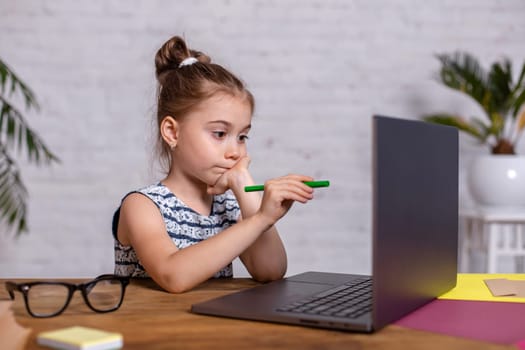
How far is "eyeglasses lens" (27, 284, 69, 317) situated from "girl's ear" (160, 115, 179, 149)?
1.94 ft

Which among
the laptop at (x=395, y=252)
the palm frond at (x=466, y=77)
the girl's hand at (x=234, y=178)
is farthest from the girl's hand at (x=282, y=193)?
the palm frond at (x=466, y=77)

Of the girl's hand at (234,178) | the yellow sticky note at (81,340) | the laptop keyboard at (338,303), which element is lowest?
the laptop keyboard at (338,303)

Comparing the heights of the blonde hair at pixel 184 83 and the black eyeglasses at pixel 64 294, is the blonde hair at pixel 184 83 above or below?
above

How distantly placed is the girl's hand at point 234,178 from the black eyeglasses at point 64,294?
17.9 inches

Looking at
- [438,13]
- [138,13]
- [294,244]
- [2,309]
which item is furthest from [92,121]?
[2,309]

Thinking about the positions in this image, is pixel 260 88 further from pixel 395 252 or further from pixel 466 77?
pixel 395 252

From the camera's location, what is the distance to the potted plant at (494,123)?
2.55m

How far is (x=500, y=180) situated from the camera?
2551mm

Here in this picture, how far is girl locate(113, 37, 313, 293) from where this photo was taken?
1.07m

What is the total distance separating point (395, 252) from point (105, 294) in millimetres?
374

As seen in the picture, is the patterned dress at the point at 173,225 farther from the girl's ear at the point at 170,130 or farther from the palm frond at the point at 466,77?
the palm frond at the point at 466,77

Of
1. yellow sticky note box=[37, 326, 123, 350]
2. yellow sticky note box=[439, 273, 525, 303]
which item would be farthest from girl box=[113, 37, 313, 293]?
yellow sticky note box=[37, 326, 123, 350]

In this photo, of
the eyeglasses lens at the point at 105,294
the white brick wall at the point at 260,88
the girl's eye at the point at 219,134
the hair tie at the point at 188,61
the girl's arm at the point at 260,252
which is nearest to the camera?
the eyeglasses lens at the point at 105,294

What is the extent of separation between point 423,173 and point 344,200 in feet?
7.05
